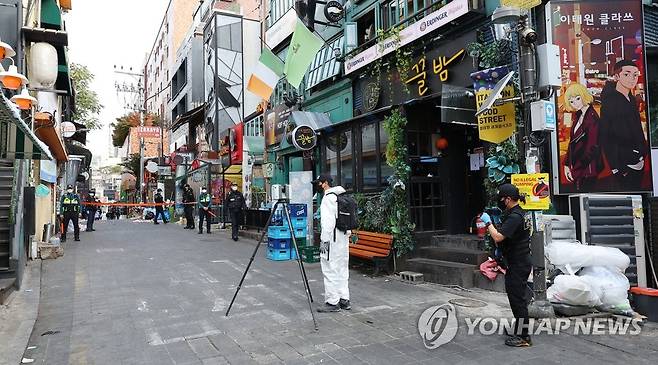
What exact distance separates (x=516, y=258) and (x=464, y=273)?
301 cm

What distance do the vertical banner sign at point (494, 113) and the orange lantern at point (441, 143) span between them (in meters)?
1.75

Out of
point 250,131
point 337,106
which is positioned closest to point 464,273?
point 337,106

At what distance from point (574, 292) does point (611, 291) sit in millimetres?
487

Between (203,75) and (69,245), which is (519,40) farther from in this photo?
(203,75)

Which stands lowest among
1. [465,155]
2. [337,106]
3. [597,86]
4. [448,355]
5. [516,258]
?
[448,355]

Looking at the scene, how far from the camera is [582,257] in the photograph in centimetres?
611

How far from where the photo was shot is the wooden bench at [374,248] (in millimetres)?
8961

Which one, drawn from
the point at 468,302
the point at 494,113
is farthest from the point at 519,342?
the point at 494,113

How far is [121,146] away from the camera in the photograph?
68.2 meters

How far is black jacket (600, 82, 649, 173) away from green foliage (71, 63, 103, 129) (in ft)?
97.5

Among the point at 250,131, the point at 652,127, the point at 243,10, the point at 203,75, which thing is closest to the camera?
the point at 652,127

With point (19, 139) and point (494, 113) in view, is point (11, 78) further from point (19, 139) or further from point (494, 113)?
point (494, 113)

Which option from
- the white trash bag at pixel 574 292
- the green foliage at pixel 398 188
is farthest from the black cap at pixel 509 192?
the green foliage at pixel 398 188

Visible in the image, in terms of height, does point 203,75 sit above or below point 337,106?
above
